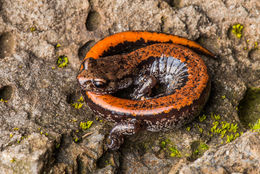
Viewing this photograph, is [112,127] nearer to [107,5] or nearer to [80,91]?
[80,91]

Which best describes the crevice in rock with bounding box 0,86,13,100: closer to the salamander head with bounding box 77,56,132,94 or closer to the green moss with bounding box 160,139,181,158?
the salamander head with bounding box 77,56,132,94

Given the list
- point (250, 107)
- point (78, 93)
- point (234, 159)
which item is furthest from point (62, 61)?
point (250, 107)

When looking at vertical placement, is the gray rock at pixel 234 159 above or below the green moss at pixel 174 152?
above

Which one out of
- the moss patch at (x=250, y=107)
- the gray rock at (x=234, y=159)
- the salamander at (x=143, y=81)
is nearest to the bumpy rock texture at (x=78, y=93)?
the gray rock at (x=234, y=159)

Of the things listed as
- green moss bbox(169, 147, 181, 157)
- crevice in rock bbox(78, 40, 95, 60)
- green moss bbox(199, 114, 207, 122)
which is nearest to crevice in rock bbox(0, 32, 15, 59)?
crevice in rock bbox(78, 40, 95, 60)

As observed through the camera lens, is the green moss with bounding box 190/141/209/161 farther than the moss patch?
No

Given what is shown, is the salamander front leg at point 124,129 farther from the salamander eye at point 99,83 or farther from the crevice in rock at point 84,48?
the crevice in rock at point 84,48
